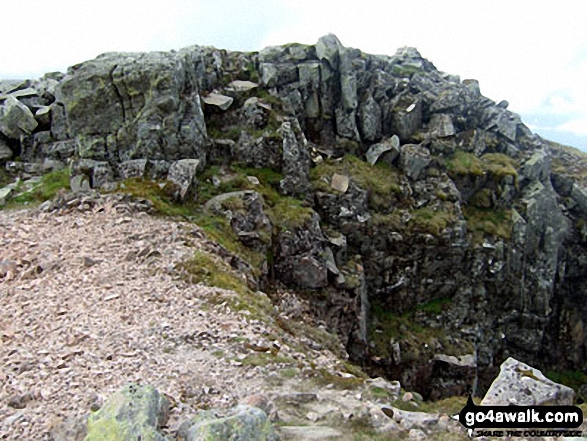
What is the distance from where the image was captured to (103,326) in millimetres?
13602

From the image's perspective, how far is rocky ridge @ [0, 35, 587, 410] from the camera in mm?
26938

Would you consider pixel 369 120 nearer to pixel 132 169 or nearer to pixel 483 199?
pixel 483 199

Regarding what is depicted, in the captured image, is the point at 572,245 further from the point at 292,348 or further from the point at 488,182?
the point at 292,348

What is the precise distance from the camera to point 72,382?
420 inches

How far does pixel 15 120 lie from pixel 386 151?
2567 cm

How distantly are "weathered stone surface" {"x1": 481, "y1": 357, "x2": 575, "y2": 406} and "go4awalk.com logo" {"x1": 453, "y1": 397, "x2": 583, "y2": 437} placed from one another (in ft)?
1.36

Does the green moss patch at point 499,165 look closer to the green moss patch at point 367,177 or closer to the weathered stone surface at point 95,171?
the green moss patch at point 367,177

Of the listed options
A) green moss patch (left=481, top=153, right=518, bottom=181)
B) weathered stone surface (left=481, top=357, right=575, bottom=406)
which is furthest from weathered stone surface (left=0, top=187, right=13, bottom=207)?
green moss patch (left=481, top=153, right=518, bottom=181)

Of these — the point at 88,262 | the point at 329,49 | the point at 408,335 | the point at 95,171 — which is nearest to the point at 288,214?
the point at 95,171

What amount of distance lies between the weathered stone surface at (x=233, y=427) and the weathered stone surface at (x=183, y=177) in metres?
16.9

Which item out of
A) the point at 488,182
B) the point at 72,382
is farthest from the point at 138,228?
the point at 488,182

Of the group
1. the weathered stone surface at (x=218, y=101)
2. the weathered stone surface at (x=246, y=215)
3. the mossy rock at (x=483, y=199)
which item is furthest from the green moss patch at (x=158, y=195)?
the mossy rock at (x=483, y=199)

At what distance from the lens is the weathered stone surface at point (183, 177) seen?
972 inches

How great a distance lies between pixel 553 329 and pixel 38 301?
42247mm
